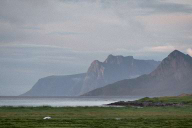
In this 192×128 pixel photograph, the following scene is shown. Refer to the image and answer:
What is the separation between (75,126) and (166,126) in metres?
8.59

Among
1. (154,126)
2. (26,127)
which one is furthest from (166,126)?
(26,127)

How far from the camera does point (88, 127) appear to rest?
37344 mm

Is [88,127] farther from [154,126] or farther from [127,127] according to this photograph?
[154,126]

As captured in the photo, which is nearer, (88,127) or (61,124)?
(88,127)

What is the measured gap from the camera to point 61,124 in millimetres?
39812

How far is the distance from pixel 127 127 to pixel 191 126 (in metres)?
6.27

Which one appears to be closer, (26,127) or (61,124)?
(26,127)

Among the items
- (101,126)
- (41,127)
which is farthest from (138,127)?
(41,127)

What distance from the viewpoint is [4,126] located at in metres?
37.1

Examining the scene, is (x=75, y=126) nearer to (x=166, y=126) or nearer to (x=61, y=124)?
(x=61, y=124)

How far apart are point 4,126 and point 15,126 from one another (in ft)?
3.23

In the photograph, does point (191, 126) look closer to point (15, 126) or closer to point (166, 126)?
point (166, 126)

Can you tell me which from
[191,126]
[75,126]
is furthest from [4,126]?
[191,126]

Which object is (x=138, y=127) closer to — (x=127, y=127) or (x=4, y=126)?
(x=127, y=127)
